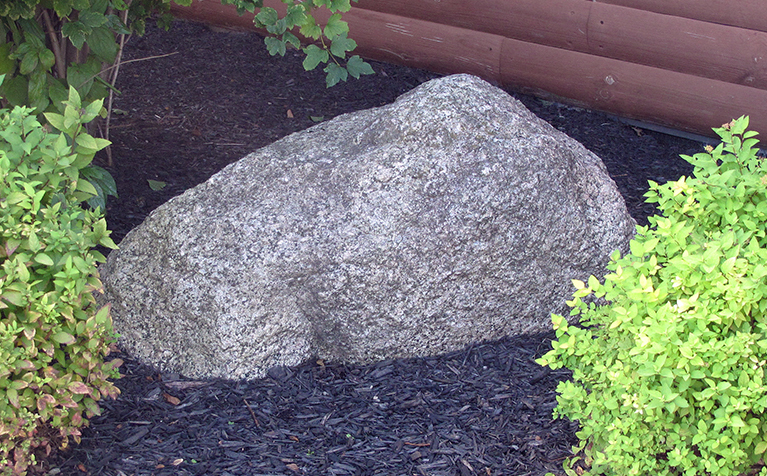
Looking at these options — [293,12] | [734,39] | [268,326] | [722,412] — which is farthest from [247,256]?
[734,39]

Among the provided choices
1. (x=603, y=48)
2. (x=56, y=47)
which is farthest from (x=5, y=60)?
(x=603, y=48)

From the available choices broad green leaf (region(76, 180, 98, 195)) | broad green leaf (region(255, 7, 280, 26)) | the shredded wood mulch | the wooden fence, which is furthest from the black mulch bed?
the wooden fence

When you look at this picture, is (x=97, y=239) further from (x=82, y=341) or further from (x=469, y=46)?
(x=469, y=46)

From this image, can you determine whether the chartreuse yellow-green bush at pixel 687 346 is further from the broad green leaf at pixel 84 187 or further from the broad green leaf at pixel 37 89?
the broad green leaf at pixel 37 89

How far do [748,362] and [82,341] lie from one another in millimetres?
2011

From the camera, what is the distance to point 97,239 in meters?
2.34

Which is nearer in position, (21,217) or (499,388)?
(21,217)

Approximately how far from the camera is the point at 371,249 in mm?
2641

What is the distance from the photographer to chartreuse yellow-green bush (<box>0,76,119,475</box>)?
2000 millimetres

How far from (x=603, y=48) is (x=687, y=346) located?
3246 mm

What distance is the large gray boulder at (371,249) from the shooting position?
2650 millimetres

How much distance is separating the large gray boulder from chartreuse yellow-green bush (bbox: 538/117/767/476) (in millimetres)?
686

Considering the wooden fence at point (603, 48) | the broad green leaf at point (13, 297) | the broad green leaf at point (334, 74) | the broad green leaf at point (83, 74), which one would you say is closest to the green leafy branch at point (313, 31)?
the broad green leaf at point (334, 74)

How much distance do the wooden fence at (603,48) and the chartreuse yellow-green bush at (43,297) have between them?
10.4 feet
